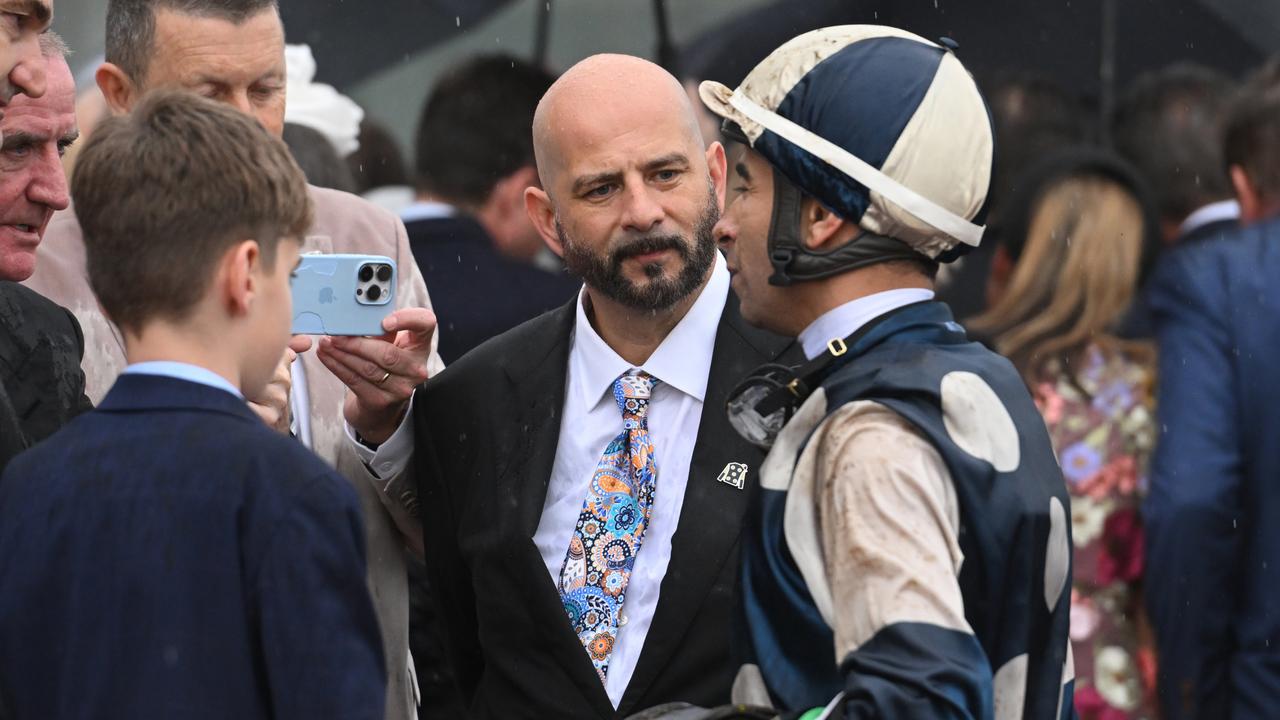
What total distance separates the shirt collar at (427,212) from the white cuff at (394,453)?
6.27 ft

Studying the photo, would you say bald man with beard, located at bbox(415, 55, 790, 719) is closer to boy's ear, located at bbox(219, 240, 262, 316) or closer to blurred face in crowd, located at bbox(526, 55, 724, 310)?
blurred face in crowd, located at bbox(526, 55, 724, 310)

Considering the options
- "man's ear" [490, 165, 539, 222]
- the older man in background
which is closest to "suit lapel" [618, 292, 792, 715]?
the older man in background

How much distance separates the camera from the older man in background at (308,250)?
360 cm

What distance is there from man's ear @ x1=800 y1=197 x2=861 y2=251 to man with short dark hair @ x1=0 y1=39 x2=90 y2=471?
1346 mm

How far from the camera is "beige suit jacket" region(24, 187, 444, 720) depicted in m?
3.62

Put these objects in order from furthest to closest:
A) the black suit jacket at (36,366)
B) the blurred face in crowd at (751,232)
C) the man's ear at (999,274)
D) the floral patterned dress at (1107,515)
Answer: the man's ear at (999,274)
the floral patterned dress at (1107,515)
the black suit jacket at (36,366)
the blurred face in crowd at (751,232)

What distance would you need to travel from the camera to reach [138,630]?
234cm

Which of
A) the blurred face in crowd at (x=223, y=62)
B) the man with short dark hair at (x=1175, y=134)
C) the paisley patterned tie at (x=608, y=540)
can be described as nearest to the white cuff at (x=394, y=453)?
the paisley patterned tie at (x=608, y=540)

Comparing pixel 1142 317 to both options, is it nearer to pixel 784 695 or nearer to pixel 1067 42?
pixel 1067 42

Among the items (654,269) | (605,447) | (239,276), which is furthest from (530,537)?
(239,276)

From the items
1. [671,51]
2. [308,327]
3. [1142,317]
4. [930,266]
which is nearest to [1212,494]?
[1142,317]

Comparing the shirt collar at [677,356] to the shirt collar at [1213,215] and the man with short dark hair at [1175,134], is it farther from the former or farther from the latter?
the man with short dark hair at [1175,134]

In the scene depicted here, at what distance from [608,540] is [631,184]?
725mm

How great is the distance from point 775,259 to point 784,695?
66 cm
